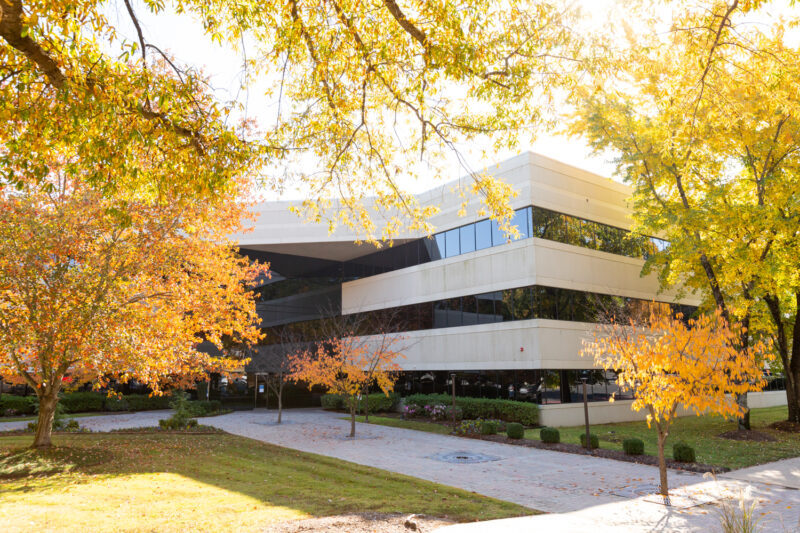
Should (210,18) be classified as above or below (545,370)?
above

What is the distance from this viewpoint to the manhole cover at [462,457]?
15037mm

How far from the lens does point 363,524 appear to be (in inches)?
297

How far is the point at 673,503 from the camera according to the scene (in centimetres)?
998

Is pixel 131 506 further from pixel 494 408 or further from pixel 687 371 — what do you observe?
pixel 494 408

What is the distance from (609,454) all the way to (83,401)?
2789 centimetres

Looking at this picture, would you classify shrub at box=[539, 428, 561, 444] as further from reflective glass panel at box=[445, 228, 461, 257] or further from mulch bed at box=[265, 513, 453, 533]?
reflective glass panel at box=[445, 228, 461, 257]

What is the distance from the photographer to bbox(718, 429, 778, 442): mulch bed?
18609 mm

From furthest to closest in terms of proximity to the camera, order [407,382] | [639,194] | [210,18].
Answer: [407,382] → [639,194] → [210,18]

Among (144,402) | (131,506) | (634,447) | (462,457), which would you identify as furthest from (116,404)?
(634,447)

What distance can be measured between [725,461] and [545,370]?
895 centimetres

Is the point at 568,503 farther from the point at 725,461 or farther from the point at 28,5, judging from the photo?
the point at 28,5

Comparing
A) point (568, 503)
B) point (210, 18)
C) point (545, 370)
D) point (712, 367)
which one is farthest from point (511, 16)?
point (545, 370)

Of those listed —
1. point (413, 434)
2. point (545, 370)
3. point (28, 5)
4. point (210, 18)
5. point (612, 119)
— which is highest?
point (612, 119)

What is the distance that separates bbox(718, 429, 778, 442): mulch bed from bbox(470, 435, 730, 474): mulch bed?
615 cm
